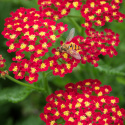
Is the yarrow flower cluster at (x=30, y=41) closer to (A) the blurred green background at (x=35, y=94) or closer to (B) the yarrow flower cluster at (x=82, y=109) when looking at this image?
(B) the yarrow flower cluster at (x=82, y=109)

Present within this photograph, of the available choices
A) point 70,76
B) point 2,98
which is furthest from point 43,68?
point 70,76

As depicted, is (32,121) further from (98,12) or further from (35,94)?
(98,12)

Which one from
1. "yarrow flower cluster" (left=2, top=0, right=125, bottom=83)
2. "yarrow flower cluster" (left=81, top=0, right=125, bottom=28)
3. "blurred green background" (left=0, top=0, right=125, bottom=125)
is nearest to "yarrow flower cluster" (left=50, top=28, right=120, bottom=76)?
"yarrow flower cluster" (left=2, top=0, right=125, bottom=83)

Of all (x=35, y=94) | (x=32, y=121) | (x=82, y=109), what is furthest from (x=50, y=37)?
(x=35, y=94)

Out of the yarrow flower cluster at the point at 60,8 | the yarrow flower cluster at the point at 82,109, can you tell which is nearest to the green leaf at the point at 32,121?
the yarrow flower cluster at the point at 82,109

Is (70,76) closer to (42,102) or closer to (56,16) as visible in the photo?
(42,102)

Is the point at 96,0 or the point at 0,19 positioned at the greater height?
the point at 96,0
